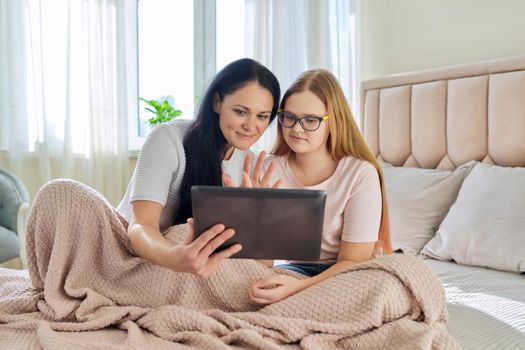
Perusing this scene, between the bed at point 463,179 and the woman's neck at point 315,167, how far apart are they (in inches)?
19.7

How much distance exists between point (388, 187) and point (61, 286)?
1548mm

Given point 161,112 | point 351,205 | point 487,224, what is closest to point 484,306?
point 351,205

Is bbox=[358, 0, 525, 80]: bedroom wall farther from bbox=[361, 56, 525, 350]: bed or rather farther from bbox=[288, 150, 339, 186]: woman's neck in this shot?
bbox=[288, 150, 339, 186]: woman's neck

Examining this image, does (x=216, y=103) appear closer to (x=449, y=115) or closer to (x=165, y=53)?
(x=449, y=115)

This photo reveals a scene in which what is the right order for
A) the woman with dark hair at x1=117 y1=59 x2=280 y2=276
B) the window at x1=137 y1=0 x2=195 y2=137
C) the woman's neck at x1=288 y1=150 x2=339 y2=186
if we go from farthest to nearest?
the window at x1=137 y1=0 x2=195 y2=137 → the woman's neck at x1=288 y1=150 x2=339 y2=186 → the woman with dark hair at x1=117 y1=59 x2=280 y2=276

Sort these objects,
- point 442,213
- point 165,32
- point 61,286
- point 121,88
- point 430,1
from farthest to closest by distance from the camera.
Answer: point 165,32
point 121,88
point 430,1
point 442,213
point 61,286

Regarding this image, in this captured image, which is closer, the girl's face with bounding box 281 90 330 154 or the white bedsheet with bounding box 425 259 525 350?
the white bedsheet with bounding box 425 259 525 350

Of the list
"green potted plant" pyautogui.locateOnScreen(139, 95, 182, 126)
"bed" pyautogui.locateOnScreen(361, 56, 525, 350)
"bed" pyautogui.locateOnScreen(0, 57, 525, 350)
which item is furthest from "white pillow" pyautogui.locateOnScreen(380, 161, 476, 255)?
"green potted plant" pyautogui.locateOnScreen(139, 95, 182, 126)

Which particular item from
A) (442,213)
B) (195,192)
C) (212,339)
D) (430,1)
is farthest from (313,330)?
(430,1)

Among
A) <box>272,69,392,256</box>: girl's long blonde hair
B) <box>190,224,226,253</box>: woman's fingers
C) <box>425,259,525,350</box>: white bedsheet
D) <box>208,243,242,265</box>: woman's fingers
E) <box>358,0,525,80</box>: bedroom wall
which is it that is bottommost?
<box>425,259,525,350</box>: white bedsheet

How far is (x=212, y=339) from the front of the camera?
1.09 metres

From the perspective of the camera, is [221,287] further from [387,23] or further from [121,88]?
[387,23]

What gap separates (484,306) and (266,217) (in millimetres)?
735

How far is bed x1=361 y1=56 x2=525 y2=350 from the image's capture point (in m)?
1.58
